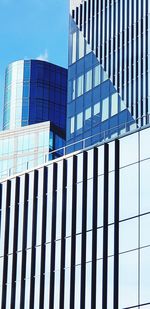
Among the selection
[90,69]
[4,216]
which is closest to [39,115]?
[90,69]

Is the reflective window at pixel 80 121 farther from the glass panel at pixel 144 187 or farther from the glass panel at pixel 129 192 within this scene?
the glass panel at pixel 144 187

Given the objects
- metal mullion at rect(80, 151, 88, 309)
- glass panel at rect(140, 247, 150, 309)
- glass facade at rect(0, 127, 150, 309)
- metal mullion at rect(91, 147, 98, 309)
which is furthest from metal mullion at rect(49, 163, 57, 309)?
glass panel at rect(140, 247, 150, 309)

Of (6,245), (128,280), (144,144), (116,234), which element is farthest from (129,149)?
(6,245)

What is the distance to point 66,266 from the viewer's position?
2239 inches

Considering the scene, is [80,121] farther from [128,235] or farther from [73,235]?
[128,235]

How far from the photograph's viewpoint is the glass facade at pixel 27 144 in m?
151

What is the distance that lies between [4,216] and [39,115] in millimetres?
132928

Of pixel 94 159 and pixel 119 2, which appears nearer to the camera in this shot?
pixel 94 159

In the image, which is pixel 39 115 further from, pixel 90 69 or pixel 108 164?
pixel 108 164

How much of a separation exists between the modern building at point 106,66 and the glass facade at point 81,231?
3372 cm

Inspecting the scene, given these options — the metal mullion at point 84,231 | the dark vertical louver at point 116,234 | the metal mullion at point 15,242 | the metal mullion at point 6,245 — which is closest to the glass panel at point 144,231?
the dark vertical louver at point 116,234

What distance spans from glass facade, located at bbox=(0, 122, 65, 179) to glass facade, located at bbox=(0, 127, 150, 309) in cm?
8522

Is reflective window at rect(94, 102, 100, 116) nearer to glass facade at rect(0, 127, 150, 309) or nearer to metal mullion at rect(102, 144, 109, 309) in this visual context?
glass facade at rect(0, 127, 150, 309)

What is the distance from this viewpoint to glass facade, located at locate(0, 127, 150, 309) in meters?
52.1
